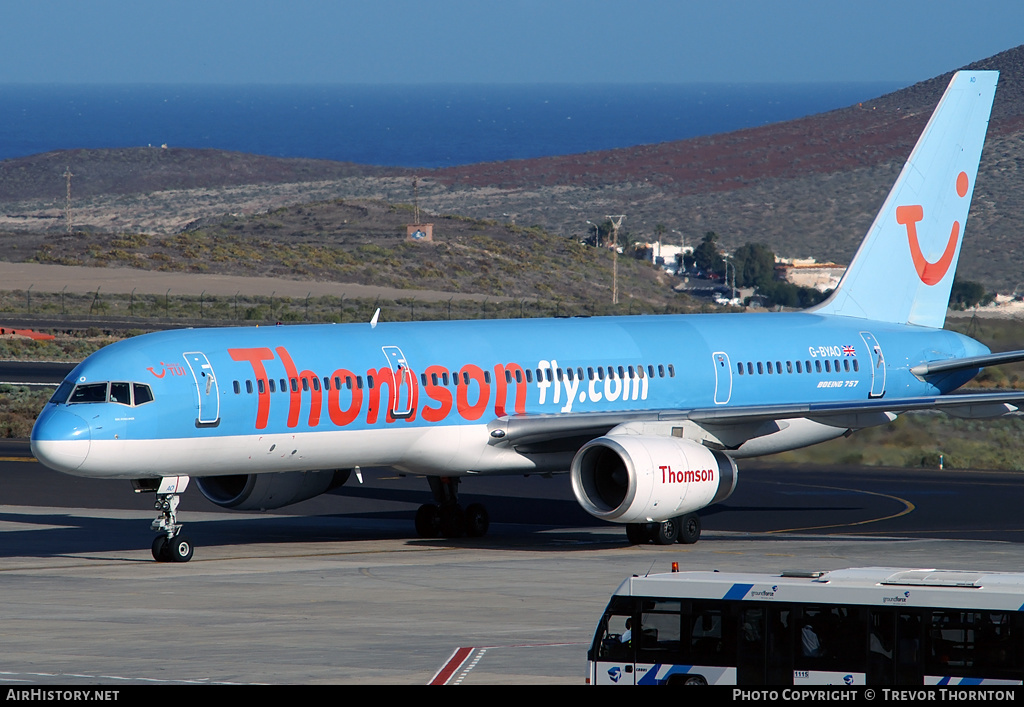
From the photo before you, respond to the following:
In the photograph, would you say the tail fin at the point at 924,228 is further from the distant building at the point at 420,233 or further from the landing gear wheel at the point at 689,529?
the distant building at the point at 420,233

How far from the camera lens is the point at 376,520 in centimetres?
3769

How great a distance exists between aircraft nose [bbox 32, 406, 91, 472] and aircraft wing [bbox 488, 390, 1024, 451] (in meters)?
8.47

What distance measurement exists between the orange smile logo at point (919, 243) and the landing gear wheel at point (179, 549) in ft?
68.7

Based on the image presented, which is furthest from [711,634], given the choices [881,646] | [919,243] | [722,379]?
[919,243]

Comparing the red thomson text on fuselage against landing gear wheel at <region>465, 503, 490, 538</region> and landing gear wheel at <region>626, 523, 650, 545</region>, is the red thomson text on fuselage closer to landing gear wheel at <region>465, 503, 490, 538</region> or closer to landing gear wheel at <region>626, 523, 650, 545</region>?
landing gear wheel at <region>465, 503, 490, 538</region>

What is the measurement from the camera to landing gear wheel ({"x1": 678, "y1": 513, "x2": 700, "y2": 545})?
32.4 meters

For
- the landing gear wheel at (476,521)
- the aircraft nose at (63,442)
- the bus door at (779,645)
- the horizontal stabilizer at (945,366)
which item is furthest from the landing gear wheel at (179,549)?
the horizontal stabilizer at (945,366)

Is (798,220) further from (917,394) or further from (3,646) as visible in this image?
(3,646)

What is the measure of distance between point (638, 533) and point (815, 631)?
1705 centimetres

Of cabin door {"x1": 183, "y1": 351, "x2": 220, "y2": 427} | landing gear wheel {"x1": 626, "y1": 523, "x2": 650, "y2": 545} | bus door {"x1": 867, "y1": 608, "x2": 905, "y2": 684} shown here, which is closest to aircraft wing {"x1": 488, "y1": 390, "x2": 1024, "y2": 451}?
landing gear wheel {"x1": 626, "y1": 523, "x2": 650, "y2": 545}

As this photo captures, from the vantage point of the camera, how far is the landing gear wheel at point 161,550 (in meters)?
29.2

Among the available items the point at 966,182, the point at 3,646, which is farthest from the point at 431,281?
the point at 3,646

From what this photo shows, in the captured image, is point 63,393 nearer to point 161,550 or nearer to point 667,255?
point 161,550
